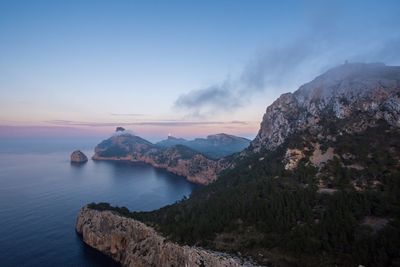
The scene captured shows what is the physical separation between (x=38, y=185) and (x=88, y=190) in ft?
91.9

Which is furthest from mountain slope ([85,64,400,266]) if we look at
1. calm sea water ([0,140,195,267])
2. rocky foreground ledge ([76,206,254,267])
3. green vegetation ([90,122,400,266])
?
calm sea water ([0,140,195,267])

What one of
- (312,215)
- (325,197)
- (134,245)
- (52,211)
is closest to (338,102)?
(325,197)

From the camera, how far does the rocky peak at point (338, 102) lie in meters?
112

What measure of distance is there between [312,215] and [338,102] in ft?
242

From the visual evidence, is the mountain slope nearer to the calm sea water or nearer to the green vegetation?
the green vegetation

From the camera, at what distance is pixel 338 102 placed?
425 ft

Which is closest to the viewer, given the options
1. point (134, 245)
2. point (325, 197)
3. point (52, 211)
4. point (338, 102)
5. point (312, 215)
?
point (312, 215)

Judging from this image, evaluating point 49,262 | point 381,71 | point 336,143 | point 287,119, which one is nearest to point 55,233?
point 49,262

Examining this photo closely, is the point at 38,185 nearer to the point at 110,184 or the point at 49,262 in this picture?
the point at 110,184

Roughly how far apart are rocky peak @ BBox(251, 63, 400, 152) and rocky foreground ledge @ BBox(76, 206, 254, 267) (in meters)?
75.0

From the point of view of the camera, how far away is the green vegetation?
185 ft

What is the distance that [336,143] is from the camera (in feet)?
351

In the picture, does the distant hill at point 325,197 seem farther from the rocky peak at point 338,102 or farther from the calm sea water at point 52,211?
the calm sea water at point 52,211

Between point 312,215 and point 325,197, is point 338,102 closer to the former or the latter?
point 325,197
